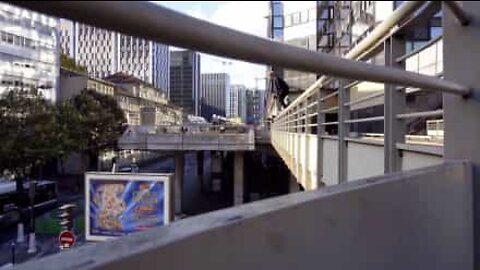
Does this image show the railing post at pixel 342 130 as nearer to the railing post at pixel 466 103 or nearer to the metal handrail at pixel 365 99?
the metal handrail at pixel 365 99

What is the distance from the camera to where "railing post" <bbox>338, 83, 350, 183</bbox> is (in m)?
5.49

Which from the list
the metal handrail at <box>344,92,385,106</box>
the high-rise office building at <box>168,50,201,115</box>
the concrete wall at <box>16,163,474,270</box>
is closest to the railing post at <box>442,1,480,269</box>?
the concrete wall at <box>16,163,474,270</box>

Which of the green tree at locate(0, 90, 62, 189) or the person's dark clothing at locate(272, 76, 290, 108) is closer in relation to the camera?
the green tree at locate(0, 90, 62, 189)

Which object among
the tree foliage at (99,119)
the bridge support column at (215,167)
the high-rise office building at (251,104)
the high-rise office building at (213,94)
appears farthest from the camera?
the bridge support column at (215,167)

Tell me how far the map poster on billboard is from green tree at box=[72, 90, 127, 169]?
184 cm

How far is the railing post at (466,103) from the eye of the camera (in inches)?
90.0

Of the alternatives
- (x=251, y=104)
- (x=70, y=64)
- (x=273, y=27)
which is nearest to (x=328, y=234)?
(x=70, y=64)

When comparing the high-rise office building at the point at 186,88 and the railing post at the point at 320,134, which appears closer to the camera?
the high-rise office building at the point at 186,88

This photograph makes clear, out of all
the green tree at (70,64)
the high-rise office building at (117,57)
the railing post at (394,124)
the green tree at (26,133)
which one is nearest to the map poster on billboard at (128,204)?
the railing post at (394,124)

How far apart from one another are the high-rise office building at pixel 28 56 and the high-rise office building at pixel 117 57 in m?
0.06

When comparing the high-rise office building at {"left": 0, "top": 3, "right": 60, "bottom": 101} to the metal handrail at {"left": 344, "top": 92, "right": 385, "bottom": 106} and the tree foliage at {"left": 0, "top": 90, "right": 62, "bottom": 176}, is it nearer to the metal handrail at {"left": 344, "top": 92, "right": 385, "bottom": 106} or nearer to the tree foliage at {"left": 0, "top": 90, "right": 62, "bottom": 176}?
the tree foliage at {"left": 0, "top": 90, "right": 62, "bottom": 176}

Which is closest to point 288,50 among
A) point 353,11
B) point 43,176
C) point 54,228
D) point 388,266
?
point 388,266

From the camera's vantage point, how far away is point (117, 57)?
91.6 inches

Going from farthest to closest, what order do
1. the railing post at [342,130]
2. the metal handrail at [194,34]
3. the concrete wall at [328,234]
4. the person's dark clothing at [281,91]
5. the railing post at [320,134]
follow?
the person's dark clothing at [281,91] → the railing post at [320,134] → the railing post at [342,130] → the concrete wall at [328,234] → the metal handrail at [194,34]
